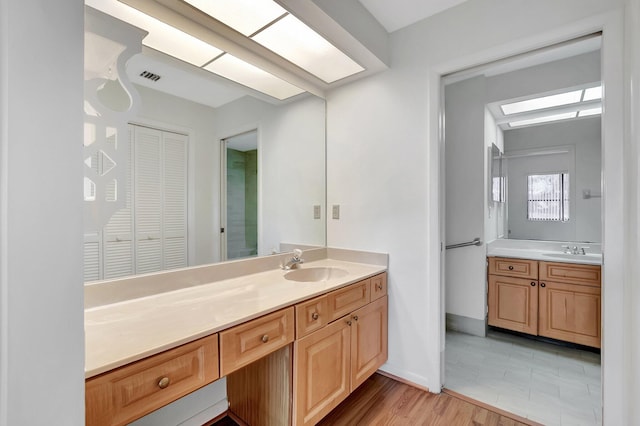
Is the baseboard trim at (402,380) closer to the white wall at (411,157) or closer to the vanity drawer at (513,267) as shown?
the white wall at (411,157)

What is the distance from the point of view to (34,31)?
1.73 ft

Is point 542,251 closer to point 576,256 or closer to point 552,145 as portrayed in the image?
point 576,256

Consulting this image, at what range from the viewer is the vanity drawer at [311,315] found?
1375 millimetres

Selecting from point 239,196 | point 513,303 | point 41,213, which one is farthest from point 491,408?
point 41,213

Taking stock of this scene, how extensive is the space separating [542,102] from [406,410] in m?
2.99

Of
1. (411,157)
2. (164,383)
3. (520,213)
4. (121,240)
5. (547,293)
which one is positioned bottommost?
(547,293)

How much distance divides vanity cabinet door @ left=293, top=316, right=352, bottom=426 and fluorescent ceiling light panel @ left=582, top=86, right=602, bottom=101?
2.90 metres

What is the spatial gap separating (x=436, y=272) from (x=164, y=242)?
1.63 meters

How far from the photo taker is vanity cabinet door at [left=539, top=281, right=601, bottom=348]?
2.31m

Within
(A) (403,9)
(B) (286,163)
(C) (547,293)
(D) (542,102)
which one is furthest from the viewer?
(D) (542,102)

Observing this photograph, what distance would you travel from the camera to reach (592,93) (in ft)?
8.44

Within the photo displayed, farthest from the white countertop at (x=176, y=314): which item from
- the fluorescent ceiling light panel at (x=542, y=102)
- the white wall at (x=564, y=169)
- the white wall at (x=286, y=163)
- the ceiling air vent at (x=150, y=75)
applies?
the fluorescent ceiling light panel at (x=542, y=102)

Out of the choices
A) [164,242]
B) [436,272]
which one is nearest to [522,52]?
[436,272]

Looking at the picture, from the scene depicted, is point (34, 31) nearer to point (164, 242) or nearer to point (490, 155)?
point (164, 242)
